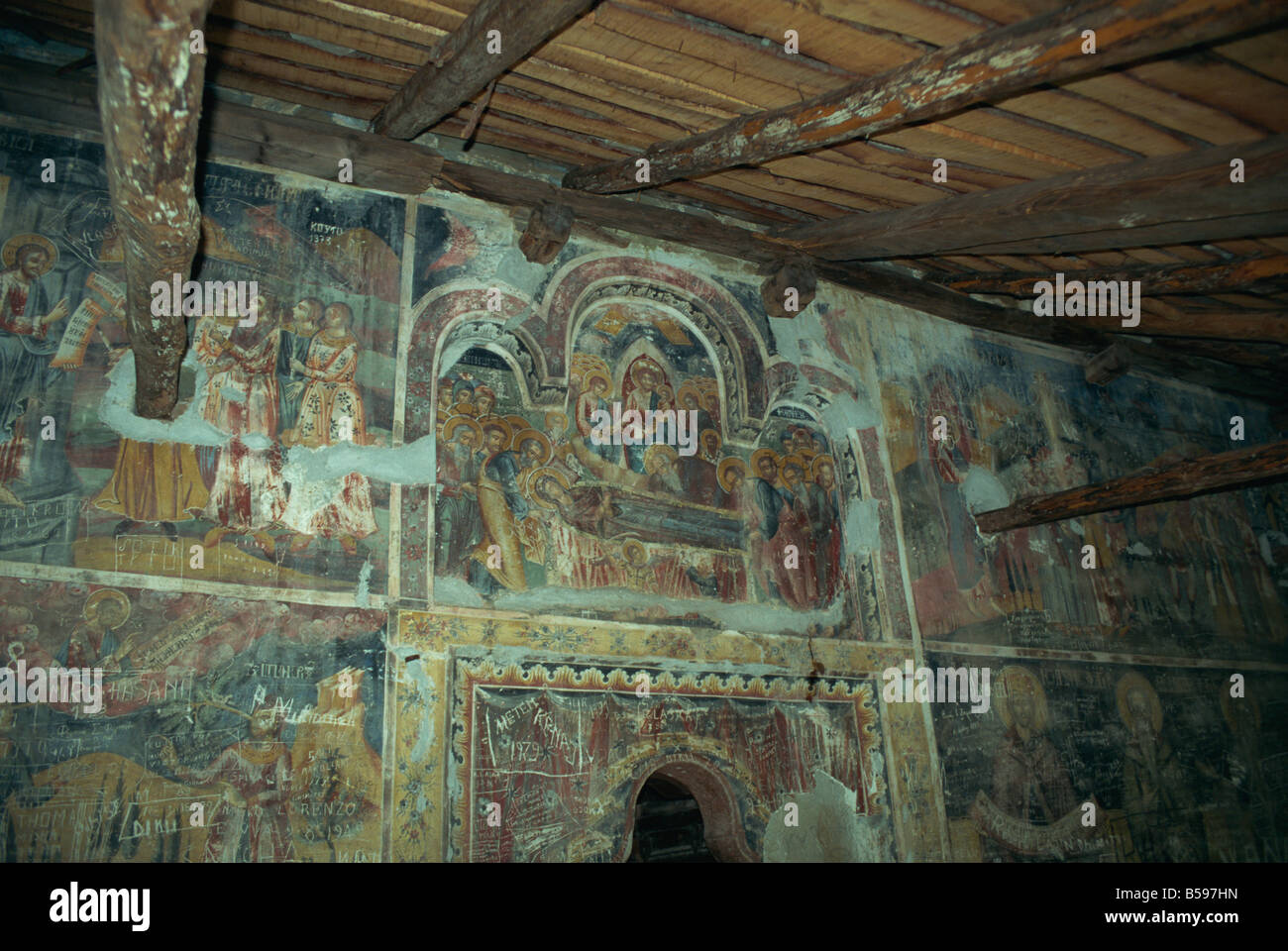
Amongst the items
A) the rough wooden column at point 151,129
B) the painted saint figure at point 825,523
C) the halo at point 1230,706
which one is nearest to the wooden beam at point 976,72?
the painted saint figure at point 825,523

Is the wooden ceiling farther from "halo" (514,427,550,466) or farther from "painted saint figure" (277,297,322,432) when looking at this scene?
"halo" (514,427,550,466)

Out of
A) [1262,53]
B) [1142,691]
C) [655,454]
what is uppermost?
[1262,53]

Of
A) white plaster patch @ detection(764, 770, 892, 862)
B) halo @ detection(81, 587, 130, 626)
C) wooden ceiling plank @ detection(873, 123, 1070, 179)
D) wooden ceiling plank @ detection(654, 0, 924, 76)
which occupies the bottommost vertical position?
white plaster patch @ detection(764, 770, 892, 862)

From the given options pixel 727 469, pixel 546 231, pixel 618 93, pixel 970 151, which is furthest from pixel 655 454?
pixel 970 151

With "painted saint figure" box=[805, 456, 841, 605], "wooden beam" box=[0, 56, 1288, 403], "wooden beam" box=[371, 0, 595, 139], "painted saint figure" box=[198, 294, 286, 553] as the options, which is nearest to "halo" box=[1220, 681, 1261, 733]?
"wooden beam" box=[0, 56, 1288, 403]

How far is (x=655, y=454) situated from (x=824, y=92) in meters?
2.38

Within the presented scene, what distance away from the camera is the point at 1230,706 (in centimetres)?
781

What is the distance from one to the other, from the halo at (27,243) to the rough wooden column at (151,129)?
1.23 metres

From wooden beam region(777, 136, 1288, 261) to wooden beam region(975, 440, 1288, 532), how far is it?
4.52ft

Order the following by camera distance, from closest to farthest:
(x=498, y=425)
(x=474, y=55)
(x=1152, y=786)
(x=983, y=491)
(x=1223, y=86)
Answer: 1. (x=474, y=55)
2. (x=1223, y=86)
3. (x=498, y=425)
4. (x=1152, y=786)
5. (x=983, y=491)

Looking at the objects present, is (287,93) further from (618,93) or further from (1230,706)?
(1230,706)

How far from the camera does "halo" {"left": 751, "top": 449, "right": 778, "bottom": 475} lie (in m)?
6.49

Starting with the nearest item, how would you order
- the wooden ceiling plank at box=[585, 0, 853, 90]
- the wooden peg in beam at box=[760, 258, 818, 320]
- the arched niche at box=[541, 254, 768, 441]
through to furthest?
the wooden ceiling plank at box=[585, 0, 853, 90] → the arched niche at box=[541, 254, 768, 441] → the wooden peg in beam at box=[760, 258, 818, 320]

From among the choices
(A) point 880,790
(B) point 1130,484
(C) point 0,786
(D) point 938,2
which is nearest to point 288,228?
(C) point 0,786
